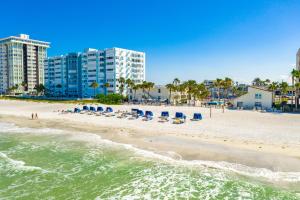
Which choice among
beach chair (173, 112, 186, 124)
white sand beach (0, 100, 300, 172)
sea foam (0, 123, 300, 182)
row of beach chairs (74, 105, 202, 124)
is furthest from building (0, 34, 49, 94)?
sea foam (0, 123, 300, 182)

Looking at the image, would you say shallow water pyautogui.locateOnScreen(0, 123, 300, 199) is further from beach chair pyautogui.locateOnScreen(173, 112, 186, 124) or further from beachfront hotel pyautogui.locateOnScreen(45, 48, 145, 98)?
beachfront hotel pyautogui.locateOnScreen(45, 48, 145, 98)

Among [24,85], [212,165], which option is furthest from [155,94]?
[24,85]

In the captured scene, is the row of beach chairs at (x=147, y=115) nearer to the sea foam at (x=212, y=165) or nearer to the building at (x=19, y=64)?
the sea foam at (x=212, y=165)

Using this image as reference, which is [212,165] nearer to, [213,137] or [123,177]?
[123,177]

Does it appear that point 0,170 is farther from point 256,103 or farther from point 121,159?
point 256,103

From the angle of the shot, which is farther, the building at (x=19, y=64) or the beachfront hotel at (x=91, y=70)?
the building at (x=19, y=64)

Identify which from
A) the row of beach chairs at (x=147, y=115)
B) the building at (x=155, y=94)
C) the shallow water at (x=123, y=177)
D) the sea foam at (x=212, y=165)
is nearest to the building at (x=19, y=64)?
the building at (x=155, y=94)
